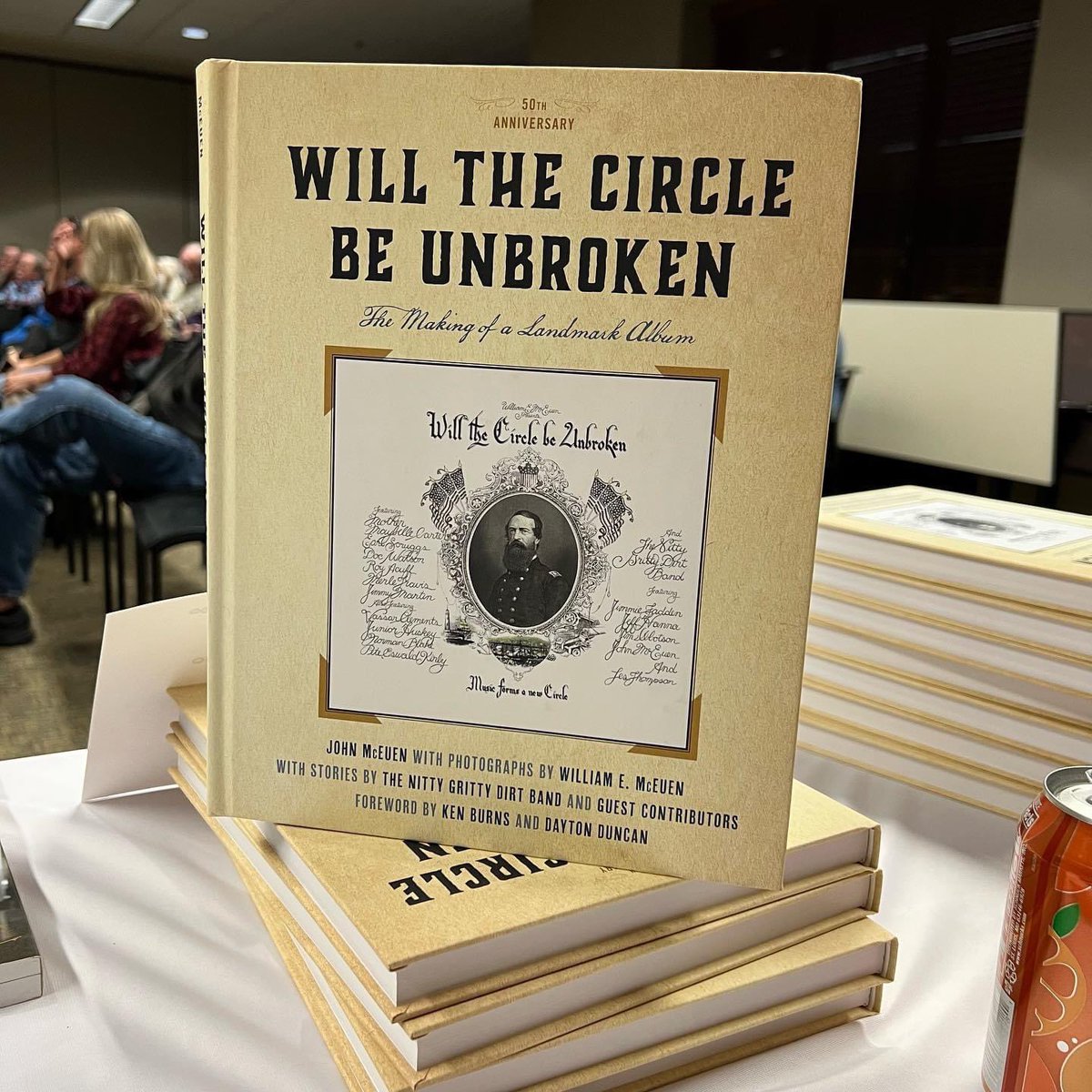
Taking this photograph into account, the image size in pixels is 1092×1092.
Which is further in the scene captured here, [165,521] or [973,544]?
[165,521]

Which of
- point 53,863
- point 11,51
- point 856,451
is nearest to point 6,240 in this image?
point 11,51

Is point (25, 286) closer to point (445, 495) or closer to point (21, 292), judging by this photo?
point (21, 292)

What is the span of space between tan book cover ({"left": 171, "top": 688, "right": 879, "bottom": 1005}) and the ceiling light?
780 centimetres

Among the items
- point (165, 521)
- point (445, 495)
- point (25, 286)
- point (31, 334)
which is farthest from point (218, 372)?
point (25, 286)

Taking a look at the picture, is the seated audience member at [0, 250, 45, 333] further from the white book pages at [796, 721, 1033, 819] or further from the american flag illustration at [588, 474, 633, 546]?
the american flag illustration at [588, 474, 633, 546]

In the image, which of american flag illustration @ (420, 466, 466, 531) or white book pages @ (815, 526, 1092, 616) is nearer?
american flag illustration @ (420, 466, 466, 531)

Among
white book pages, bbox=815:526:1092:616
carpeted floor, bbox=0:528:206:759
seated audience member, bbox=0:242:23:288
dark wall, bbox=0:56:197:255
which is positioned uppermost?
dark wall, bbox=0:56:197:255

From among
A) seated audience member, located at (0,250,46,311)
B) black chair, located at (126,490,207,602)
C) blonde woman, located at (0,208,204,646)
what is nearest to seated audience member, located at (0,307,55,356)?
seated audience member, located at (0,250,46,311)

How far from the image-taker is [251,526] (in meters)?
0.45

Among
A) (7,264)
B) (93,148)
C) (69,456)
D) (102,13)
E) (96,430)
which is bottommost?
(69,456)

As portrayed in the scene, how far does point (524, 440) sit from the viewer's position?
42 cm

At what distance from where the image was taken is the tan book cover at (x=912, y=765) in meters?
0.64

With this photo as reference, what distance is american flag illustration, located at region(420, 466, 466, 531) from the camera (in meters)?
0.43

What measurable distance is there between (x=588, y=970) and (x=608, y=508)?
193 millimetres
